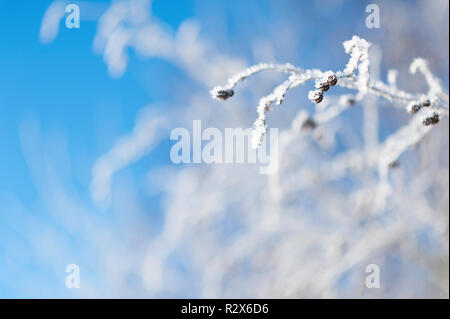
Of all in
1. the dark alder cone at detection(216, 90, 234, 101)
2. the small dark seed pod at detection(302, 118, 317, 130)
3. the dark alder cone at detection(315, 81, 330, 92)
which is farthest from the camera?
the small dark seed pod at detection(302, 118, 317, 130)

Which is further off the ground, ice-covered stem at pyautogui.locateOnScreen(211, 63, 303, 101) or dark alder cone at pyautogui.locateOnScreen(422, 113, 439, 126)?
ice-covered stem at pyautogui.locateOnScreen(211, 63, 303, 101)

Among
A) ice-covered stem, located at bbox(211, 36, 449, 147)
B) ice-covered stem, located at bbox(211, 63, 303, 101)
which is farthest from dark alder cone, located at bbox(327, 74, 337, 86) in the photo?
ice-covered stem, located at bbox(211, 63, 303, 101)

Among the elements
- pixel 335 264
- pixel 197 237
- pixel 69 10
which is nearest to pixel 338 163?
pixel 335 264

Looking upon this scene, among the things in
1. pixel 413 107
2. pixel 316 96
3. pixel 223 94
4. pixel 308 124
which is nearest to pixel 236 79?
pixel 223 94

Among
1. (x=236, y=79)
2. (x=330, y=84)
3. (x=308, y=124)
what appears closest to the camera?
(x=330, y=84)

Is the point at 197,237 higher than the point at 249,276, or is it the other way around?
the point at 197,237

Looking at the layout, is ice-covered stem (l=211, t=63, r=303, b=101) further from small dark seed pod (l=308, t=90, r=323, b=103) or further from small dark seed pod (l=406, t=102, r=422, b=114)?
small dark seed pod (l=406, t=102, r=422, b=114)

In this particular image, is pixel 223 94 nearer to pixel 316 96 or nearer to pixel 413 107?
pixel 316 96

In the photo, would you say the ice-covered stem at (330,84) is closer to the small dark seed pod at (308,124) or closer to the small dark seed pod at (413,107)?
the small dark seed pod at (413,107)

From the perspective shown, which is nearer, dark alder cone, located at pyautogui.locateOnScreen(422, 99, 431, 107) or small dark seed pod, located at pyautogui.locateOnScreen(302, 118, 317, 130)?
dark alder cone, located at pyautogui.locateOnScreen(422, 99, 431, 107)

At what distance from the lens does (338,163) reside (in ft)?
8.05
